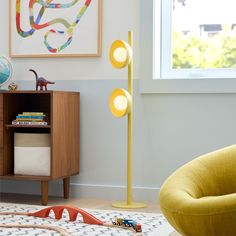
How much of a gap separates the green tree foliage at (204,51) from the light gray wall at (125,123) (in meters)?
0.29

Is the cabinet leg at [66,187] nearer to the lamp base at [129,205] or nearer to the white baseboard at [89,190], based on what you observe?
the white baseboard at [89,190]

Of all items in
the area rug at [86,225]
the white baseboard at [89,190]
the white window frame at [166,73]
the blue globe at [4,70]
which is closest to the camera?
the area rug at [86,225]

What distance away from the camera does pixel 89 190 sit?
13.9 feet

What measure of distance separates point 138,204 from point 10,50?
1.54 meters

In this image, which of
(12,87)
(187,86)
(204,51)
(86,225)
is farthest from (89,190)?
(204,51)

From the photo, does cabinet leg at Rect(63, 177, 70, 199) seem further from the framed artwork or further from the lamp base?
the framed artwork

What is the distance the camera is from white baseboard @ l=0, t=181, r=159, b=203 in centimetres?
408

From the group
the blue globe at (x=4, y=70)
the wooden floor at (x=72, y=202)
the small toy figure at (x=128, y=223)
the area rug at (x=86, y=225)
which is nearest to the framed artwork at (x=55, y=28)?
the blue globe at (x=4, y=70)

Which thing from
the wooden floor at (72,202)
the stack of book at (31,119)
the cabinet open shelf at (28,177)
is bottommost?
the wooden floor at (72,202)

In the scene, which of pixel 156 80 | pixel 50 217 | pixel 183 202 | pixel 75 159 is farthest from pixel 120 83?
pixel 183 202

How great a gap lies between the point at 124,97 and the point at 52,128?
509 millimetres

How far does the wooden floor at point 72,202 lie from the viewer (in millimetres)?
3799

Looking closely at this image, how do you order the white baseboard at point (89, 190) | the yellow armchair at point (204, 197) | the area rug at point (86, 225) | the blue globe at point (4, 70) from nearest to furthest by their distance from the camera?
the yellow armchair at point (204, 197)
the area rug at point (86, 225)
the white baseboard at point (89, 190)
the blue globe at point (4, 70)

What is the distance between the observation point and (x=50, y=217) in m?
3.33
